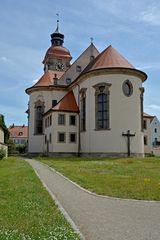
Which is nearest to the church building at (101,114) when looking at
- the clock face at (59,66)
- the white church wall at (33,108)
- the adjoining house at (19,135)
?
the white church wall at (33,108)

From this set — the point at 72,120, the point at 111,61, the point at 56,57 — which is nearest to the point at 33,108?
the point at 72,120

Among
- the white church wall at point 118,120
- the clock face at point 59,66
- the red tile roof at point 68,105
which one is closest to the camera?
the white church wall at point 118,120

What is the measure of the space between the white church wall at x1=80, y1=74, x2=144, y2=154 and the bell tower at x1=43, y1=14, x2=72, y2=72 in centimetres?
2290

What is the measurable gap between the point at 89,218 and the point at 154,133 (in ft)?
240

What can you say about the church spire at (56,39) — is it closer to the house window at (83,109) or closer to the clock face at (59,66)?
the clock face at (59,66)

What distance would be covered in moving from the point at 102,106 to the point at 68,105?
21.9ft

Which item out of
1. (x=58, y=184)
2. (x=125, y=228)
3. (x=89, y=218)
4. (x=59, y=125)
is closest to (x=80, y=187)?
(x=58, y=184)

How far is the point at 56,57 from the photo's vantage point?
6278 centimetres

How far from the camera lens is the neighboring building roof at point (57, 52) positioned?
206 ft

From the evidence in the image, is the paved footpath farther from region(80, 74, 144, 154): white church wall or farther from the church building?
the church building

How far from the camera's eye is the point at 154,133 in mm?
78312

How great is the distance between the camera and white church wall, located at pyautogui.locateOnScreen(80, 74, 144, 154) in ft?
128

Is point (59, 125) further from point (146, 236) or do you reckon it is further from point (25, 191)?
point (146, 236)

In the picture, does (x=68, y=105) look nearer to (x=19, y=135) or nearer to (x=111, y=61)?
(x=111, y=61)
